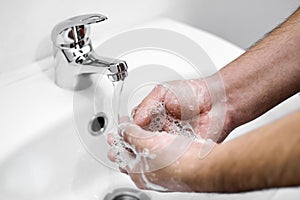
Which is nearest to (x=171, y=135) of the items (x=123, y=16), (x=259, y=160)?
(x=259, y=160)

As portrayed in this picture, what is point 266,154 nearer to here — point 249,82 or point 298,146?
point 298,146

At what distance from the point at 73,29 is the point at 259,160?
0.31 m

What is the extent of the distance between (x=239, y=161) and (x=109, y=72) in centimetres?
26

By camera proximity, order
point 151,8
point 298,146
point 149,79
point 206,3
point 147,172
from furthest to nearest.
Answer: point 206,3, point 151,8, point 149,79, point 147,172, point 298,146

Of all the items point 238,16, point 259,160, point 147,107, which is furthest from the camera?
point 238,16

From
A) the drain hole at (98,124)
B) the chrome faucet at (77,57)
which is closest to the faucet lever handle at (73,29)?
the chrome faucet at (77,57)

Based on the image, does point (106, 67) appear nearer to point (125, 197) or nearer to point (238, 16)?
point (125, 197)

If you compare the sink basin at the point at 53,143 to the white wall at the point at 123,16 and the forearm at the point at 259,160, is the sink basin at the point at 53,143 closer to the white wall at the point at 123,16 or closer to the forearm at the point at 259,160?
the white wall at the point at 123,16

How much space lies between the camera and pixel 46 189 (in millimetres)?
581

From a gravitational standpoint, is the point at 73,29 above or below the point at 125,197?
above

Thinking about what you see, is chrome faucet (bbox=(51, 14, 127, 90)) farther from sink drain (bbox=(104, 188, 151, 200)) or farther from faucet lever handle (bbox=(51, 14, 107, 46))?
sink drain (bbox=(104, 188, 151, 200))

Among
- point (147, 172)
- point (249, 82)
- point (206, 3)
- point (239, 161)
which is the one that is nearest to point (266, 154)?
point (239, 161)

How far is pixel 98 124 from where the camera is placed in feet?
2.06

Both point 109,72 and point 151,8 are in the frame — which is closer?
point 109,72
